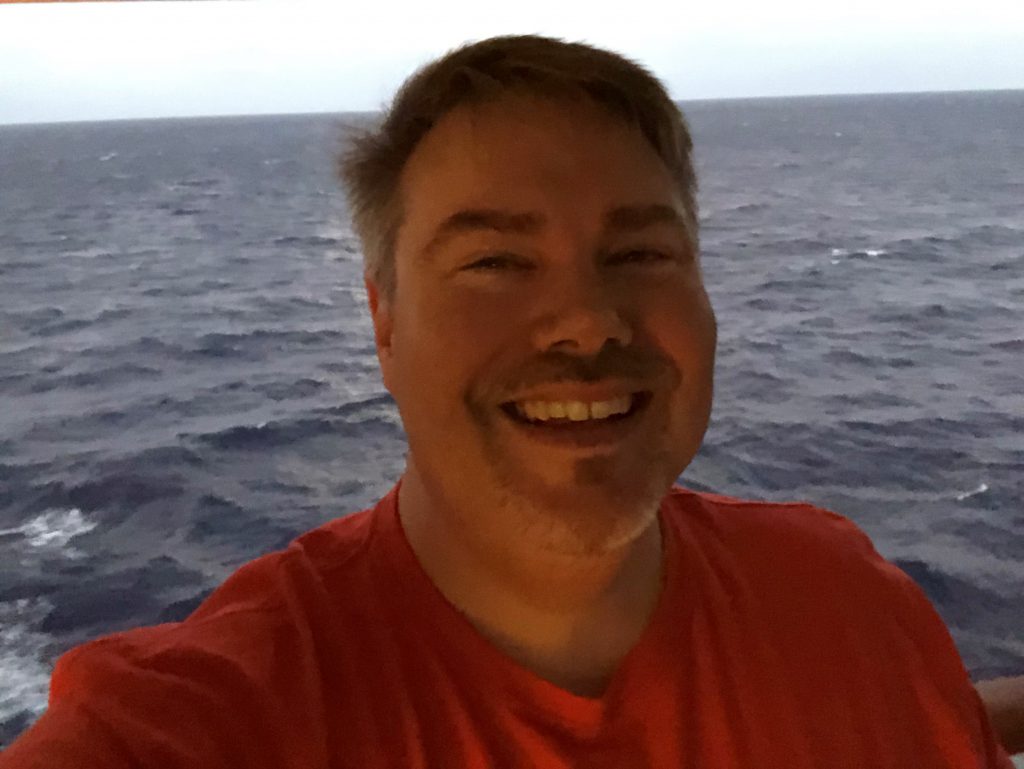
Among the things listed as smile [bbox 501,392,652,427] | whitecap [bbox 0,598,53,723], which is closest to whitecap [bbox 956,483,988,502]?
whitecap [bbox 0,598,53,723]

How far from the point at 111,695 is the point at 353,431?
961 centimetres

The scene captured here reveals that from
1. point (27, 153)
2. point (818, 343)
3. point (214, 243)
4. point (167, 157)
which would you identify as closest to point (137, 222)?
point (214, 243)

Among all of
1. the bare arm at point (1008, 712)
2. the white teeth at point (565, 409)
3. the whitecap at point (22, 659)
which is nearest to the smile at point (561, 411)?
the white teeth at point (565, 409)

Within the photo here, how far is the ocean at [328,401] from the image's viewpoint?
678cm

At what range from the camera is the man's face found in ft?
3.07

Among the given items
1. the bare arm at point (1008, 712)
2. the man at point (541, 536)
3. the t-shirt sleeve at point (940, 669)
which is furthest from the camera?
the bare arm at point (1008, 712)

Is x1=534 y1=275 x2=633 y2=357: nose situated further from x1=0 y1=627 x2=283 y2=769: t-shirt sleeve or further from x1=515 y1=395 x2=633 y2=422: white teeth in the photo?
x1=0 y1=627 x2=283 y2=769: t-shirt sleeve

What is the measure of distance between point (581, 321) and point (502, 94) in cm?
28

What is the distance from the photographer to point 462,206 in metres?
0.96

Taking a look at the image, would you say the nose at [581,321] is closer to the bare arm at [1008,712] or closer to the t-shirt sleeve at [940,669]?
the t-shirt sleeve at [940,669]

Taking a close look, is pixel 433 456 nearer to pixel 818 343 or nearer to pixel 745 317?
pixel 818 343

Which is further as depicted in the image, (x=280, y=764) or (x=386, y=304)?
(x=386, y=304)

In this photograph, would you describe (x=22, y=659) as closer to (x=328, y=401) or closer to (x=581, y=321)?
(x=328, y=401)

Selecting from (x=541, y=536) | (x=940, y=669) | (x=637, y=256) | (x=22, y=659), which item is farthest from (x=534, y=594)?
(x=22, y=659)
